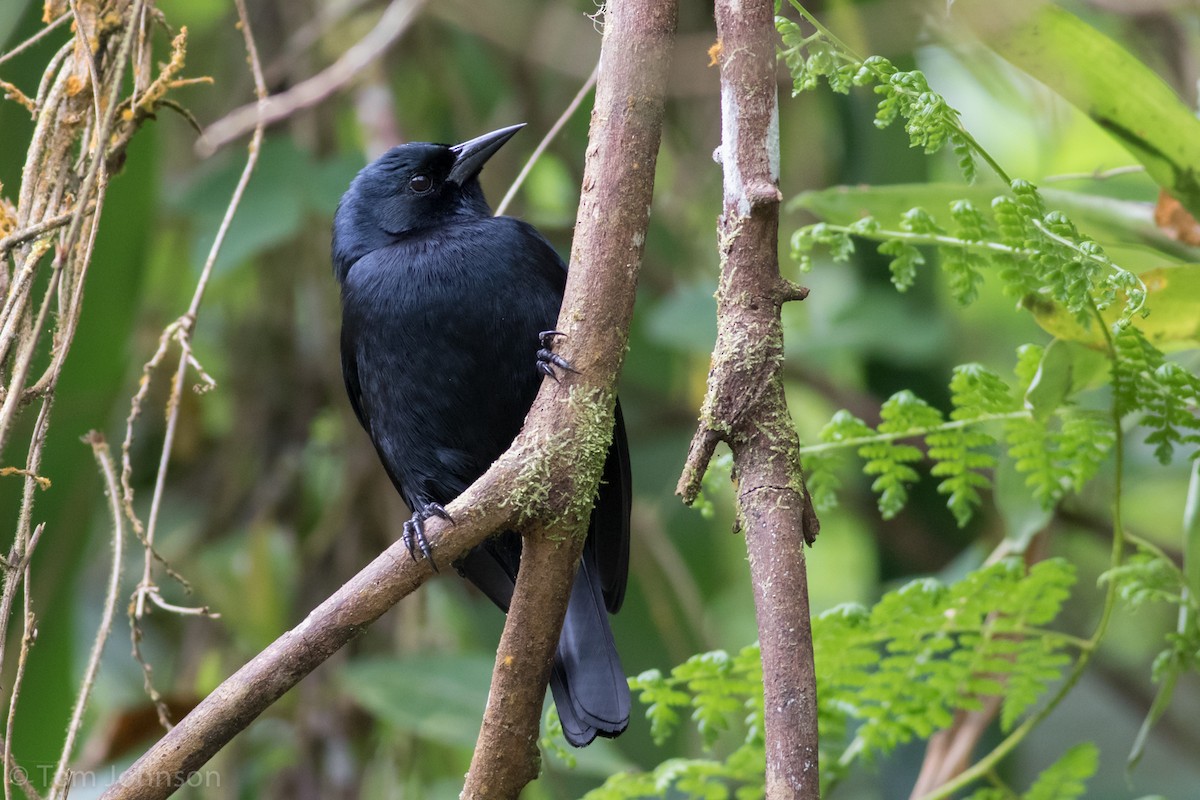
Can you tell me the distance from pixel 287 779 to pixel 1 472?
7.02 ft

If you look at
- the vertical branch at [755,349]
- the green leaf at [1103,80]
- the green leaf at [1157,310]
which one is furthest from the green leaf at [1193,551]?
the vertical branch at [755,349]

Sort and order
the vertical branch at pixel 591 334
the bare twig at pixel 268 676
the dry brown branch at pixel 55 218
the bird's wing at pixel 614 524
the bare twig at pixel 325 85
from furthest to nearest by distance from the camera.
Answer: the bare twig at pixel 325 85 < the bird's wing at pixel 614 524 < the dry brown branch at pixel 55 218 < the vertical branch at pixel 591 334 < the bare twig at pixel 268 676

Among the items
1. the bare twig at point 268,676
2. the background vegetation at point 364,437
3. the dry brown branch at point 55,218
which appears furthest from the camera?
the background vegetation at point 364,437

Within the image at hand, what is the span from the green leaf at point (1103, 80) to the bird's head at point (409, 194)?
1383 mm

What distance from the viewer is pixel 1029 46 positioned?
5.94 feet

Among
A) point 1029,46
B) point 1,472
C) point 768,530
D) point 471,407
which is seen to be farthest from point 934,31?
point 1,472

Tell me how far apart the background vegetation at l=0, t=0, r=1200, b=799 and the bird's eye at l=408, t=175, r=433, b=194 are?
58cm

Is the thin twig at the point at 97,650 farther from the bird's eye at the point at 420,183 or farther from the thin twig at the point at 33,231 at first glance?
the bird's eye at the point at 420,183

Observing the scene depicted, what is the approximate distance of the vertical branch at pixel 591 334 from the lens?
1603mm

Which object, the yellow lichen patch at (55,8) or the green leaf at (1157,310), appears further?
the yellow lichen patch at (55,8)

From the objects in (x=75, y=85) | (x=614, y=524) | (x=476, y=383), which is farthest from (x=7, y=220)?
(x=614, y=524)

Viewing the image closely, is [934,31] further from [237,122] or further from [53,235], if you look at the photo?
[53,235]

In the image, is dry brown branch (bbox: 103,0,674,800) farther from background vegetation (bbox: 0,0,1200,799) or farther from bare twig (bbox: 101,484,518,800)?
background vegetation (bbox: 0,0,1200,799)

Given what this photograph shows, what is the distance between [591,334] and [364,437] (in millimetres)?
2353
